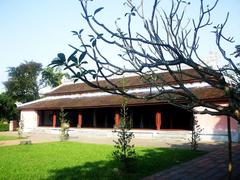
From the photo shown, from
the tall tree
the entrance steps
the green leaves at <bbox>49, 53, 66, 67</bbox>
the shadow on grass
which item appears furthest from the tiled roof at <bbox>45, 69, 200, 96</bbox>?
the green leaves at <bbox>49, 53, 66, 67</bbox>

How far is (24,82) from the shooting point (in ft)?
182

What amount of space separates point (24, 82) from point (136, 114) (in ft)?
107

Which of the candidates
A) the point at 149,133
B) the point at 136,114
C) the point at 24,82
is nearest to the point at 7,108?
the point at 24,82

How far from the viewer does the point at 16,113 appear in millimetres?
45562

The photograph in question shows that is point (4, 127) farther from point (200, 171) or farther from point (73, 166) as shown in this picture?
point (200, 171)

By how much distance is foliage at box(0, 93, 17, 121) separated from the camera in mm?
43491

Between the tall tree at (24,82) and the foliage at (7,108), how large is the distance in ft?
28.6

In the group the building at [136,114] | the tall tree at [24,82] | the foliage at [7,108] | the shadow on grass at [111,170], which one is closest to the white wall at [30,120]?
the building at [136,114]

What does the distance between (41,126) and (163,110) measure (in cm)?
1600

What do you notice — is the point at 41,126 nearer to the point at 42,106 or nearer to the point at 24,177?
the point at 42,106

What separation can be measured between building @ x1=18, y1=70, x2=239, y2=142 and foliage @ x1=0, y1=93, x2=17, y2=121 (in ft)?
23.0

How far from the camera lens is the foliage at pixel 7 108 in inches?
1712

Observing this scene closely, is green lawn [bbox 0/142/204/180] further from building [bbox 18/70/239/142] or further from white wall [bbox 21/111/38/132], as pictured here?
white wall [bbox 21/111/38/132]

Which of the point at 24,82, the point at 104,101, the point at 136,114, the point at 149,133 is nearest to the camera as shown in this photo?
the point at 149,133
